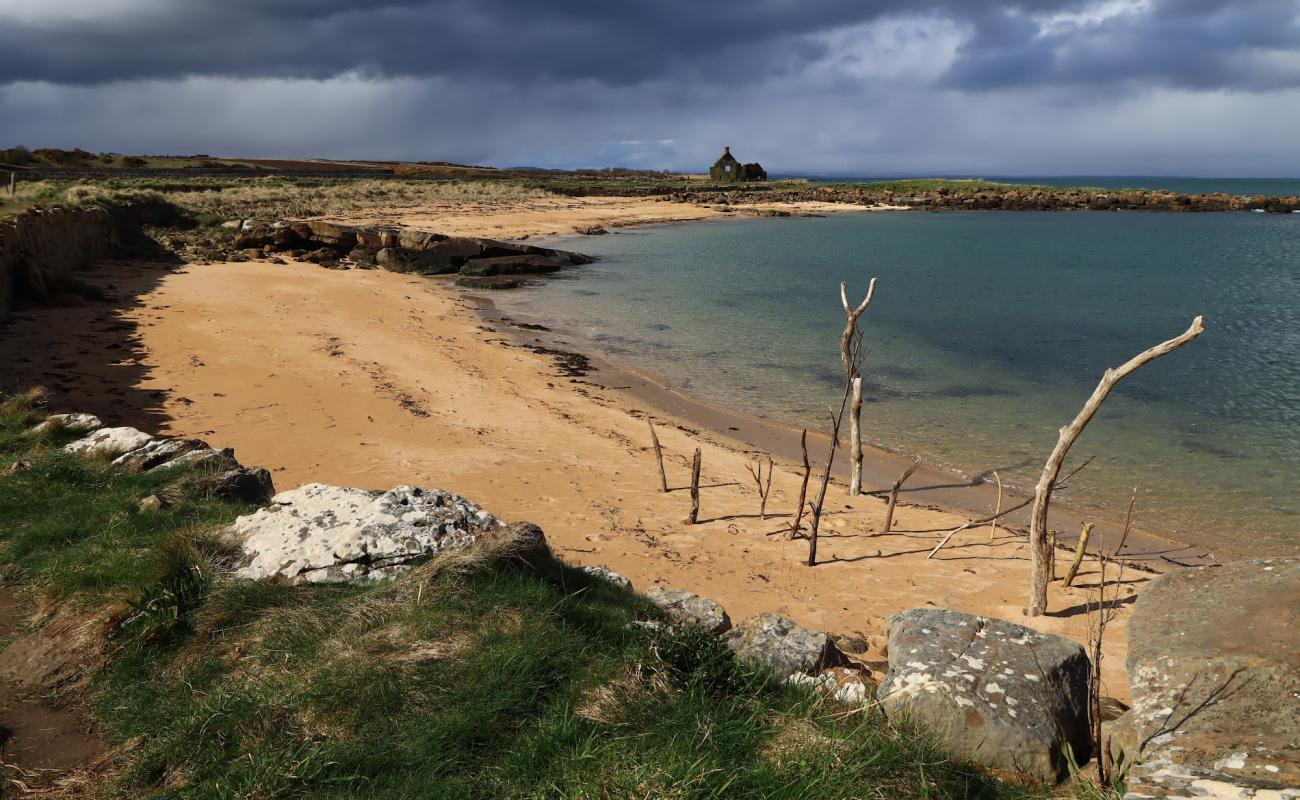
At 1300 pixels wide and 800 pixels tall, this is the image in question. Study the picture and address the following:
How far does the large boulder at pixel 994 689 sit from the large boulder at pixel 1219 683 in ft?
1.49

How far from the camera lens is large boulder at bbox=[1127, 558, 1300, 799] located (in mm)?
3307

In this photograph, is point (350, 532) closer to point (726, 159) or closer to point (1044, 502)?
point (1044, 502)

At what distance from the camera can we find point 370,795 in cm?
345

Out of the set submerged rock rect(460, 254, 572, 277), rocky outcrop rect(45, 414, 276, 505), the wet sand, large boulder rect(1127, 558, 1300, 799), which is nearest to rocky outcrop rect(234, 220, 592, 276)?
submerged rock rect(460, 254, 572, 277)

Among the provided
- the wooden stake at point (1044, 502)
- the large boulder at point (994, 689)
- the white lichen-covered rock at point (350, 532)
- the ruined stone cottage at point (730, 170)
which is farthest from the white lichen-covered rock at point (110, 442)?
the ruined stone cottage at point (730, 170)

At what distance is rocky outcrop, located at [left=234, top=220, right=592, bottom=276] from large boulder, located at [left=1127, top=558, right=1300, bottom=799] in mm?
32495

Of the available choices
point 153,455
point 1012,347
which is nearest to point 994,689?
point 153,455

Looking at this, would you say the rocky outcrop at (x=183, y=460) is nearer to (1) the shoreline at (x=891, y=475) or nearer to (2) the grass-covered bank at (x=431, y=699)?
(2) the grass-covered bank at (x=431, y=699)

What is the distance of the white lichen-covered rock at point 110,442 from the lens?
7.69m

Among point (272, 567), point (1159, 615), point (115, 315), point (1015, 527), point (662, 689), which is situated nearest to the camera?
point (662, 689)

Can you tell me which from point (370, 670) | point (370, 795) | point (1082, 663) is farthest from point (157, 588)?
point (1082, 663)

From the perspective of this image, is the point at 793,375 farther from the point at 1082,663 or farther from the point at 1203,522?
the point at 1082,663

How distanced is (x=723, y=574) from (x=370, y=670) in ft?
18.4

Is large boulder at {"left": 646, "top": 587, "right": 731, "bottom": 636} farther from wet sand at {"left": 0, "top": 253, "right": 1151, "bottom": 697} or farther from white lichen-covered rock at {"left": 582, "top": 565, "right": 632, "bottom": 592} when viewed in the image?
wet sand at {"left": 0, "top": 253, "right": 1151, "bottom": 697}
